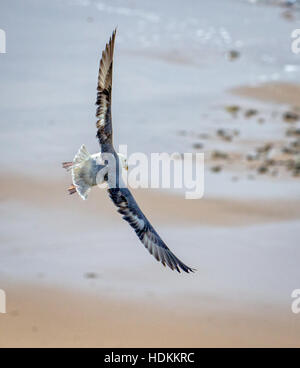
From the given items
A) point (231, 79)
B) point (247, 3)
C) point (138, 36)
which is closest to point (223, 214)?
point (231, 79)

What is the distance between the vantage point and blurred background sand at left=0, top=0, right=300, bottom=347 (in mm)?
8172

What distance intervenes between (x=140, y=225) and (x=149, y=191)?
209 inches

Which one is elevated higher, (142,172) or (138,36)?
(138,36)

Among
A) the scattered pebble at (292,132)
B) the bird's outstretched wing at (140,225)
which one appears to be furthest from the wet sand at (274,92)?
the bird's outstretched wing at (140,225)

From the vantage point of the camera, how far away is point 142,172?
10.7m

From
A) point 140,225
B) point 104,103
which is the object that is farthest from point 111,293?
point 104,103

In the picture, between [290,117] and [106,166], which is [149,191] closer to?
[290,117]

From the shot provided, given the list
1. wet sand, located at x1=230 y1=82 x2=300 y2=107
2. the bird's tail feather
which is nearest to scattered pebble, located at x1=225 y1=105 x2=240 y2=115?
wet sand, located at x1=230 y1=82 x2=300 y2=107

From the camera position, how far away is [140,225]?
5.11 m

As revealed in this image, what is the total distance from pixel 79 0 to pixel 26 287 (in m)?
11.2

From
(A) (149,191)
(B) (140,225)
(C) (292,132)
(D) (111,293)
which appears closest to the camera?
(B) (140,225)

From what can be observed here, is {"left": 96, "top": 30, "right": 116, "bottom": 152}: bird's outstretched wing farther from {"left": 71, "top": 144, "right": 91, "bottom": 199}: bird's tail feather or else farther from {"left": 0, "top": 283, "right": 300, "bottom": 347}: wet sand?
{"left": 0, "top": 283, "right": 300, "bottom": 347}: wet sand

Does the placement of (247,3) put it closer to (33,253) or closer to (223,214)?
(223,214)

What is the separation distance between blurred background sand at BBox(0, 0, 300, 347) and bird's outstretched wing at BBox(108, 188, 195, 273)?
279 cm
